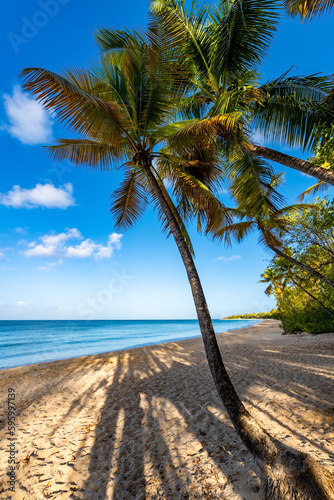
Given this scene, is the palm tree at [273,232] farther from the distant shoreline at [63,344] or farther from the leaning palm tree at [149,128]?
the distant shoreline at [63,344]

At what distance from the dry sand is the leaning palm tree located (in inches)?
21.2

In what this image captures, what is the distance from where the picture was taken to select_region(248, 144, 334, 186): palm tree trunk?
163 inches

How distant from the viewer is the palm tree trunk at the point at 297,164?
413 cm

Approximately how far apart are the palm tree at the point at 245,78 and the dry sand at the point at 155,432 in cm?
428

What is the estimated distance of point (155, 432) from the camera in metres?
3.74

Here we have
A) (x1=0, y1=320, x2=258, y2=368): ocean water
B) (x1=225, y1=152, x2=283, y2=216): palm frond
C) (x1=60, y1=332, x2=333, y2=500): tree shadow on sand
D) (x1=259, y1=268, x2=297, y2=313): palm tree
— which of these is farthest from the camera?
(x1=259, y1=268, x2=297, y2=313): palm tree

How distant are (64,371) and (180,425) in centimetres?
602

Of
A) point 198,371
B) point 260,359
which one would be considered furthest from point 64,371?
point 260,359

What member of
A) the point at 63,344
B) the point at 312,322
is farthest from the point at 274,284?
the point at 63,344

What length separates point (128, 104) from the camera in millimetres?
5082

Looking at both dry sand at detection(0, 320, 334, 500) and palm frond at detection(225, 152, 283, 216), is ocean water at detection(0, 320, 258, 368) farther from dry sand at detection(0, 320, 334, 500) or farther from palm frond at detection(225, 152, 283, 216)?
palm frond at detection(225, 152, 283, 216)

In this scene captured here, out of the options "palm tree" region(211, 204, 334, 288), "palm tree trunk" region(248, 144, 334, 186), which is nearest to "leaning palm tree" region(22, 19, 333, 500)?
"palm tree trunk" region(248, 144, 334, 186)

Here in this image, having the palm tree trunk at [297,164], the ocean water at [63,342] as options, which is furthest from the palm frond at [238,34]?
the ocean water at [63,342]

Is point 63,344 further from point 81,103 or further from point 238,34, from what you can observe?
point 238,34
